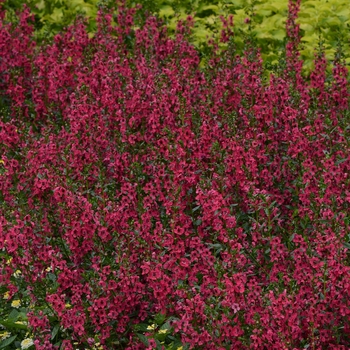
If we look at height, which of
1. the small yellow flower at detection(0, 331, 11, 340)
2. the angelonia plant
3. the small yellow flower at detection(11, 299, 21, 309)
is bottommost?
the small yellow flower at detection(0, 331, 11, 340)

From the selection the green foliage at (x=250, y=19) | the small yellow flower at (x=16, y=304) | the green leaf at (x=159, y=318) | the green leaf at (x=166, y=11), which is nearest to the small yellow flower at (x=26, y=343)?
the small yellow flower at (x=16, y=304)

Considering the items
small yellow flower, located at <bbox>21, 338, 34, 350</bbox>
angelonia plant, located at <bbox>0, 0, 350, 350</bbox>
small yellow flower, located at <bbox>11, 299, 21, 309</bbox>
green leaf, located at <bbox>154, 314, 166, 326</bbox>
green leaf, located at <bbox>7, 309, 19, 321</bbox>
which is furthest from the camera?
small yellow flower, located at <bbox>11, 299, 21, 309</bbox>

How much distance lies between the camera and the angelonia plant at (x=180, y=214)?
191 inches

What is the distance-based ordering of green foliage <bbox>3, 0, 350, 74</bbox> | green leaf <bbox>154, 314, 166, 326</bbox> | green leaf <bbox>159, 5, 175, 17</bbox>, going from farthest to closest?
1. green leaf <bbox>159, 5, 175, 17</bbox>
2. green foliage <bbox>3, 0, 350, 74</bbox>
3. green leaf <bbox>154, 314, 166, 326</bbox>

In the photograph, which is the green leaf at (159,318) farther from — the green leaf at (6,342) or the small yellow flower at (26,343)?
the green leaf at (6,342)

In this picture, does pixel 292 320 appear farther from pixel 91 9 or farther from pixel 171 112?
pixel 91 9

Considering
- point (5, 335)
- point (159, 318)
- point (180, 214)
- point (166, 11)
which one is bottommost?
point (5, 335)

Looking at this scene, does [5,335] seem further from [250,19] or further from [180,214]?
[250,19]

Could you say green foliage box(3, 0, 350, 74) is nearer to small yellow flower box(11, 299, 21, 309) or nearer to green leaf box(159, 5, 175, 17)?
green leaf box(159, 5, 175, 17)

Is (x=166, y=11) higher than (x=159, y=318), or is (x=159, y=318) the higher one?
(x=159, y=318)

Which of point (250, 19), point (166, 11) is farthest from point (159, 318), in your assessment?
point (166, 11)

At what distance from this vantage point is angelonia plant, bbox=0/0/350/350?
486cm

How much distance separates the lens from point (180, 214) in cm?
565

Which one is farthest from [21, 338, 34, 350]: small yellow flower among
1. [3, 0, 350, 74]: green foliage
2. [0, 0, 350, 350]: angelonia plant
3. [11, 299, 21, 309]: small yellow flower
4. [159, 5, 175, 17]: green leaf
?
[159, 5, 175, 17]: green leaf
